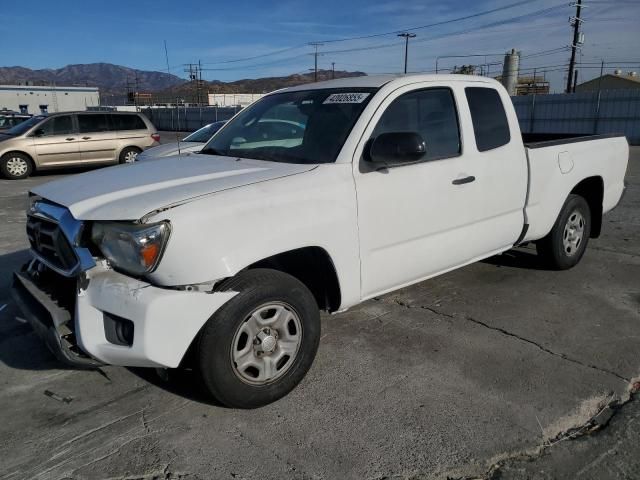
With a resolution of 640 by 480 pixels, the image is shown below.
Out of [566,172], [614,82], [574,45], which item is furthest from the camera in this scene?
[614,82]

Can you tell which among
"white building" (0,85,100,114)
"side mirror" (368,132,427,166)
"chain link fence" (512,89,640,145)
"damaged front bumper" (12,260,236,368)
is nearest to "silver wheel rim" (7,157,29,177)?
"damaged front bumper" (12,260,236,368)

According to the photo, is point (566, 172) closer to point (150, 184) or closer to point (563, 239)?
point (563, 239)

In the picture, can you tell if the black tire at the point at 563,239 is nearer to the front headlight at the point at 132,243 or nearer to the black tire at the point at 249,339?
the black tire at the point at 249,339

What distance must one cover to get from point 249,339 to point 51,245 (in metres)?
1.26

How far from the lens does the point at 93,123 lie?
15.2 metres

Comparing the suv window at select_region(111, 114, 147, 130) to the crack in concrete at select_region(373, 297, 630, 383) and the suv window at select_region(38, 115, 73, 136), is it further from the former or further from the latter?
the crack in concrete at select_region(373, 297, 630, 383)

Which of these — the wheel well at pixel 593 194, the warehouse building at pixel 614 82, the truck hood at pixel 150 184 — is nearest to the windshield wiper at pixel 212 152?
the truck hood at pixel 150 184

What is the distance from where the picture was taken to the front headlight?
269cm

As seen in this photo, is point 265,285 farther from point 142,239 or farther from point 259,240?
point 142,239

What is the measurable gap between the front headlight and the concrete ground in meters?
0.93

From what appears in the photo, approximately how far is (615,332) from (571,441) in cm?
164

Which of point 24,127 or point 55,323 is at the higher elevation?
point 24,127

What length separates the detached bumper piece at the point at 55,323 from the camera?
2830 millimetres

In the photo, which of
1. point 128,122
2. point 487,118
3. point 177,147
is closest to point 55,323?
point 487,118
